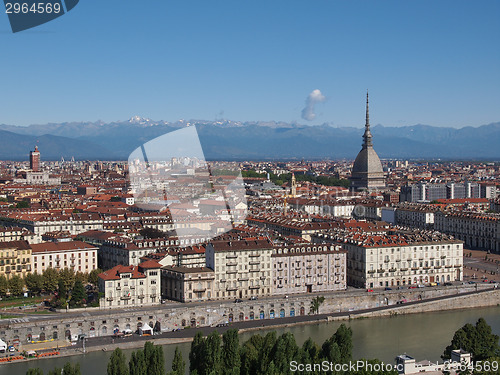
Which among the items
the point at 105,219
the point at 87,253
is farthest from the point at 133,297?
the point at 105,219

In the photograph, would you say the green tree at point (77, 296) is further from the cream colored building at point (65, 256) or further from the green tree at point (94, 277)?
the cream colored building at point (65, 256)

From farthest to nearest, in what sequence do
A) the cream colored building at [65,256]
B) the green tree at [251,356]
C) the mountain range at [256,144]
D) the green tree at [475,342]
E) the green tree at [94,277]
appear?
the mountain range at [256,144], the cream colored building at [65,256], the green tree at [94,277], the green tree at [475,342], the green tree at [251,356]

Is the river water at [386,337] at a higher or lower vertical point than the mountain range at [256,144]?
lower

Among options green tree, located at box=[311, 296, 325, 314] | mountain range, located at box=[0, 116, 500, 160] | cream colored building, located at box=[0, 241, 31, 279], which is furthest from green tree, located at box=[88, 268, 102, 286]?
mountain range, located at box=[0, 116, 500, 160]

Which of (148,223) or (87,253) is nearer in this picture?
(87,253)

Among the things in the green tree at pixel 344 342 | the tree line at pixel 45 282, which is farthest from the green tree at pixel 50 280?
the green tree at pixel 344 342

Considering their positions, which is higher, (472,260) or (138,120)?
(138,120)

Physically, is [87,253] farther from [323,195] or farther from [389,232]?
[323,195]
